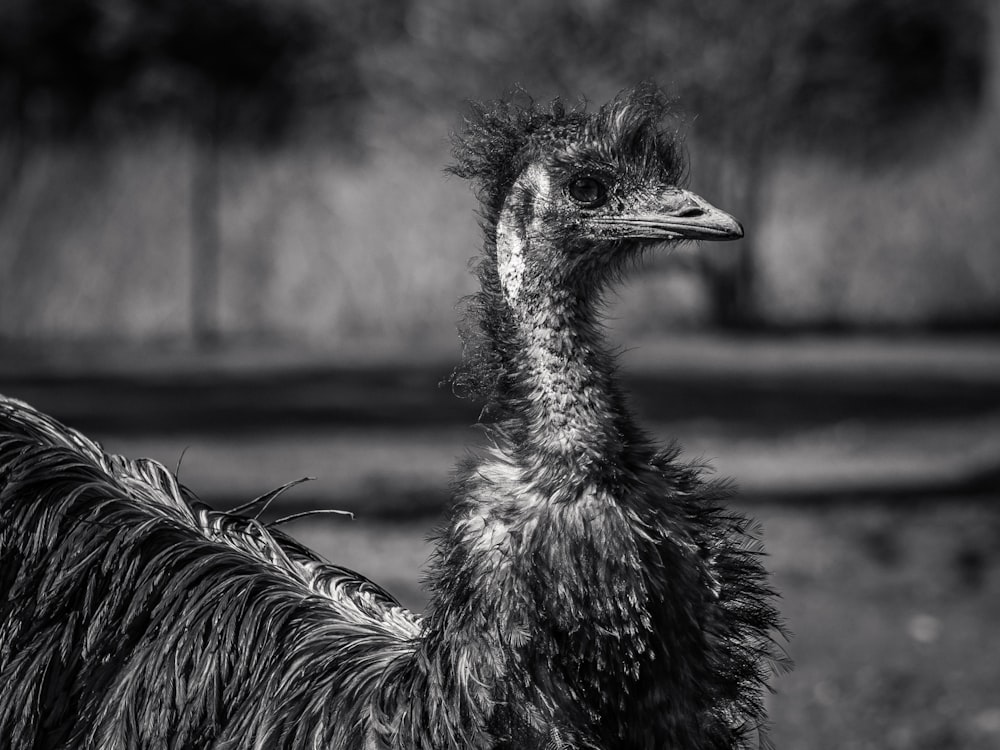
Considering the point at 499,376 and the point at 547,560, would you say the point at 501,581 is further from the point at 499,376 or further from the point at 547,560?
the point at 499,376

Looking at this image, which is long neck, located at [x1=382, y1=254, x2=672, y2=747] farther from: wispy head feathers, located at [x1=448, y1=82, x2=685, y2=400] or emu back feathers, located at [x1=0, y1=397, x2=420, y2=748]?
emu back feathers, located at [x1=0, y1=397, x2=420, y2=748]

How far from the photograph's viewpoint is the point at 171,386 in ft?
Result: 43.0

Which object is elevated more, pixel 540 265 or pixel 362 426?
pixel 540 265

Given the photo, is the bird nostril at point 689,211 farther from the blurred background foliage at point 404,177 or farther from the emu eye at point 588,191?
the blurred background foliage at point 404,177

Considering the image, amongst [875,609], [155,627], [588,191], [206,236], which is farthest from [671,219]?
[206,236]

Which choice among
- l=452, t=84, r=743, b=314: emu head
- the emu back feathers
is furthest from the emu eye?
the emu back feathers

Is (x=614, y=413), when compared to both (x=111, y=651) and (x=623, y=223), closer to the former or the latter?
(x=623, y=223)

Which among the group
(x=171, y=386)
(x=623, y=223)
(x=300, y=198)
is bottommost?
(x=171, y=386)

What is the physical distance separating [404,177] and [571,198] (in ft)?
45.4

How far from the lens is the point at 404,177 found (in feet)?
55.3

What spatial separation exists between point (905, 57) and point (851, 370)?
6.36m

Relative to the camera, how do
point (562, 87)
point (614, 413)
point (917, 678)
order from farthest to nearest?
point (562, 87) < point (917, 678) < point (614, 413)

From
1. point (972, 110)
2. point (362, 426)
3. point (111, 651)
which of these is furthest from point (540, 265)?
Result: point (972, 110)

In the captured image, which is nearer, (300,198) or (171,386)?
(171,386)
